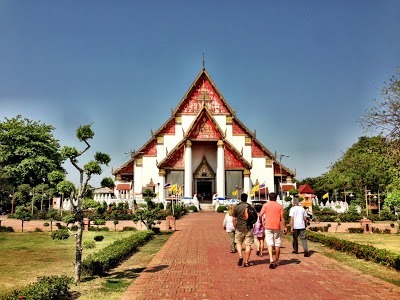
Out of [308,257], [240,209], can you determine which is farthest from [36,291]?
[308,257]

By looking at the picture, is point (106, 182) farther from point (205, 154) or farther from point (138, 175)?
point (205, 154)

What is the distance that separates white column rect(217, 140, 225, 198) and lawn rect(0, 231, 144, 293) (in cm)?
2153

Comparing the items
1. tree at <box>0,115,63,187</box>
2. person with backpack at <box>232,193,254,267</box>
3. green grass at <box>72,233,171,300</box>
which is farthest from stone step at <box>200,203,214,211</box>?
person with backpack at <box>232,193,254,267</box>

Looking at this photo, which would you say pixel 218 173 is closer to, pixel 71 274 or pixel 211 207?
pixel 211 207

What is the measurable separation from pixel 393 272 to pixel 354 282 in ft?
6.28

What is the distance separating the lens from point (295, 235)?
12719 mm

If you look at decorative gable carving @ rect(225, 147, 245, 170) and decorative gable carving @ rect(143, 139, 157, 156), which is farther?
decorative gable carving @ rect(143, 139, 157, 156)

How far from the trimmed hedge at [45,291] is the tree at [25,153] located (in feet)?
133

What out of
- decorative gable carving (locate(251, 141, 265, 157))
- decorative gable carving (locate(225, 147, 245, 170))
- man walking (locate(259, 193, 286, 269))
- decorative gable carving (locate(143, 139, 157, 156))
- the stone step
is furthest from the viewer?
decorative gable carving (locate(251, 141, 265, 157))

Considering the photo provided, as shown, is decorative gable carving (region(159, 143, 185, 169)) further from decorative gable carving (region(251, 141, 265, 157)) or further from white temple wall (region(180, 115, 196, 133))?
decorative gable carving (region(251, 141, 265, 157))

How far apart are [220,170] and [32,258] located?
2888 centimetres

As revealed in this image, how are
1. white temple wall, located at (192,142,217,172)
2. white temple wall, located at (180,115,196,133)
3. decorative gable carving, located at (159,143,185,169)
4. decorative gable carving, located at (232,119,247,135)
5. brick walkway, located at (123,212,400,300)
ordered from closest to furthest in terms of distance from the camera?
brick walkway, located at (123,212,400,300) → decorative gable carving, located at (159,143,185,169) → white temple wall, located at (192,142,217,172) → white temple wall, located at (180,115,196,133) → decorative gable carving, located at (232,119,247,135)

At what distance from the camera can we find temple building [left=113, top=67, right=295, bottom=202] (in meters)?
40.8

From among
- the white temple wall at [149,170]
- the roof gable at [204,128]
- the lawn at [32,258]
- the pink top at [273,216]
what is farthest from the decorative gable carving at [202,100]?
the pink top at [273,216]
